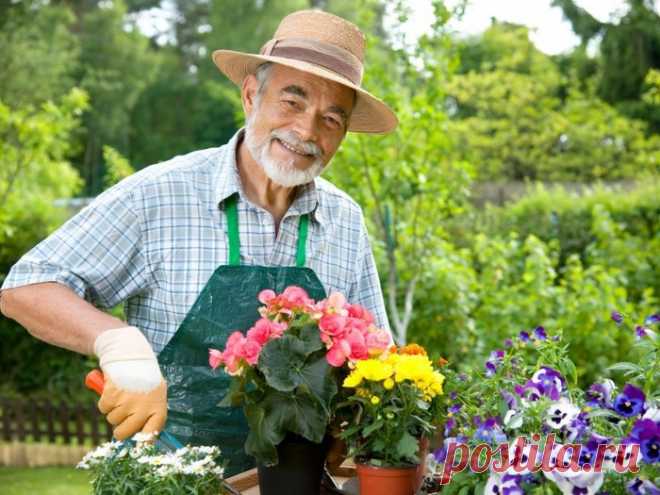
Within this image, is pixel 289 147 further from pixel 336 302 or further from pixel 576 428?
pixel 576 428

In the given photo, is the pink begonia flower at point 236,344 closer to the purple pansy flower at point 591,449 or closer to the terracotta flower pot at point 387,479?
the terracotta flower pot at point 387,479

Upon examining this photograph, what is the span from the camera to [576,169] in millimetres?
15695

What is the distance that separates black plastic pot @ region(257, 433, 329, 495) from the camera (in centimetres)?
149

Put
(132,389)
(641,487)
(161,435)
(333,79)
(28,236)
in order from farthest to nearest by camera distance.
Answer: (28,236)
(333,79)
(161,435)
(132,389)
(641,487)

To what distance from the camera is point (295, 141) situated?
2.16 meters

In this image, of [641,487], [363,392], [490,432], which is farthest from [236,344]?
[641,487]

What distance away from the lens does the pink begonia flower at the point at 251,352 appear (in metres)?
1.44

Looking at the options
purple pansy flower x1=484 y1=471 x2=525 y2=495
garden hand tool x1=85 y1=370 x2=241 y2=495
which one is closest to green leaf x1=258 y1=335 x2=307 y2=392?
garden hand tool x1=85 y1=370 x2=241 y2=495

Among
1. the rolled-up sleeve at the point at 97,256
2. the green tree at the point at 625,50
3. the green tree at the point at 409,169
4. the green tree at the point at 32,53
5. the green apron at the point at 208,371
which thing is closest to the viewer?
the rolled-up sleeve at the point at 97,256

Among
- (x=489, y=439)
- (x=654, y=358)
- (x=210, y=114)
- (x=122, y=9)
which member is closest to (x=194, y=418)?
(x=489, y=439)

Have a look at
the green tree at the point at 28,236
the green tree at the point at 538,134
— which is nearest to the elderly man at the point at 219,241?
the green tree at the point at 28,236

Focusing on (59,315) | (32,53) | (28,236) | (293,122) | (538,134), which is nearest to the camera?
(59,315)

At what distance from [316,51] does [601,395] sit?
1.15 metres

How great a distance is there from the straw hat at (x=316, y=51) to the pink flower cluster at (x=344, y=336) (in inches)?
31.2
